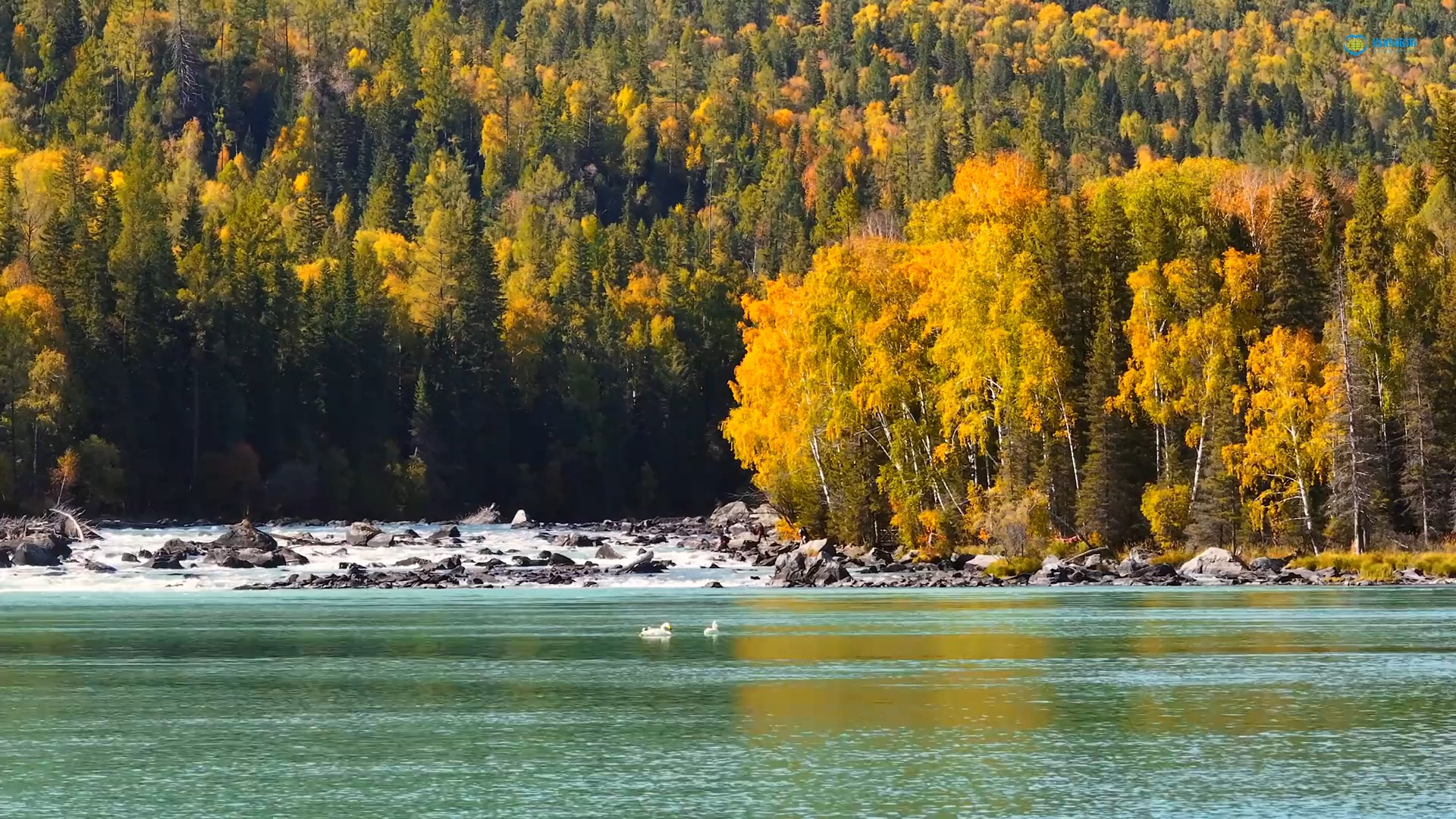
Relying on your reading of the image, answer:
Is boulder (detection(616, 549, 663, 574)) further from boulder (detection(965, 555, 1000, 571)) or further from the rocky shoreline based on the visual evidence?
boulder (detection(965, 555, 1000, 571))

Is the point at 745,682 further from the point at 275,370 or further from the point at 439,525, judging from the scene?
the point at 275,370

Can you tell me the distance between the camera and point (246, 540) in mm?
87062

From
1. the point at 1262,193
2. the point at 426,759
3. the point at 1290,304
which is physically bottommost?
the point at 426,759

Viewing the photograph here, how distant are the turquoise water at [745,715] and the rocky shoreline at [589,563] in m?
15.7

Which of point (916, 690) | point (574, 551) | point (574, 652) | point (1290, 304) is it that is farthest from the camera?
point (574, 551)

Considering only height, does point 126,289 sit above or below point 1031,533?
above

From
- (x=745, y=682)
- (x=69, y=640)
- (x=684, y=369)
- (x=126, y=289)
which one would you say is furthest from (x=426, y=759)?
(x=684, y=369)

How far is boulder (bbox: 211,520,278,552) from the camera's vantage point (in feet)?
284

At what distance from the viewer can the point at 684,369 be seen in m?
158

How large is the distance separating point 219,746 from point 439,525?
87.3 m

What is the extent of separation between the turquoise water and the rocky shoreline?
51.5 ft

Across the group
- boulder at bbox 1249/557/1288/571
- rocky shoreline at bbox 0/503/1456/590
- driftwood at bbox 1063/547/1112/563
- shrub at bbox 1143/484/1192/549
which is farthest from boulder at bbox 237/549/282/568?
boulder at bbox 1249/557/1288/571

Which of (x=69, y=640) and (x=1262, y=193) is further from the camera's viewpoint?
(x=1262, y=193)

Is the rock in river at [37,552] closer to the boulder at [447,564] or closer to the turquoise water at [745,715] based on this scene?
the boulder at [447,564]
